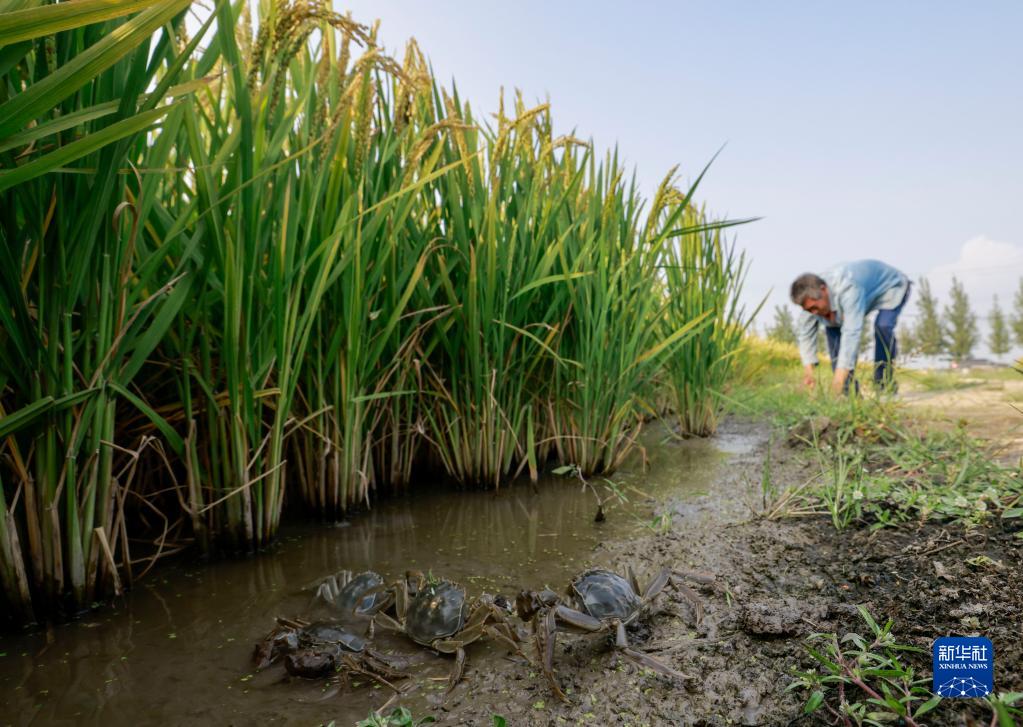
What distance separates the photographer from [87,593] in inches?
43.0

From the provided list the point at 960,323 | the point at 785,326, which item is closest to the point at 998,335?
the point at 960,323

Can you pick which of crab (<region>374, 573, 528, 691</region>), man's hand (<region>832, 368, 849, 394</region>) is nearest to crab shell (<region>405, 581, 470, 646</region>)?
crab (<region>374, 573, 528, 691</region>)

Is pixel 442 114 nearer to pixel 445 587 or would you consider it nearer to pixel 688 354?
pixel 445 587

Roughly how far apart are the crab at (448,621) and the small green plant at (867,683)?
41 centimetres

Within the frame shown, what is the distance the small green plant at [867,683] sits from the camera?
69 cm

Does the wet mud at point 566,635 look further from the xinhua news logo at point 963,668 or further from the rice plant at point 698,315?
the rice plant at point 698,315

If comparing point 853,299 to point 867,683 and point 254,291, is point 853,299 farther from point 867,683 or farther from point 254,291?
point 254,291

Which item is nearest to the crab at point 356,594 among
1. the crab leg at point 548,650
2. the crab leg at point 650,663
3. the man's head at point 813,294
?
the crab leg at point 548,650

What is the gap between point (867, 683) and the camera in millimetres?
755

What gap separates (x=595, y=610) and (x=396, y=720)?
0.36 metres

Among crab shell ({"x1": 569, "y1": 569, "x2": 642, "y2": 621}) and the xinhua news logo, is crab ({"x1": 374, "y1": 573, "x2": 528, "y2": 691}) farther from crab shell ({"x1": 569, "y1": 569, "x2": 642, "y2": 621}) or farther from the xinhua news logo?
the xinhua news logo

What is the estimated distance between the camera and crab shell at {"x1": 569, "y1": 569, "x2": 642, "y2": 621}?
0.96 m

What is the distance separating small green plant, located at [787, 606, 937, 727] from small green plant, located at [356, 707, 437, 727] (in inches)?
19.6

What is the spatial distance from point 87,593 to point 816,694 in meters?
1.24
